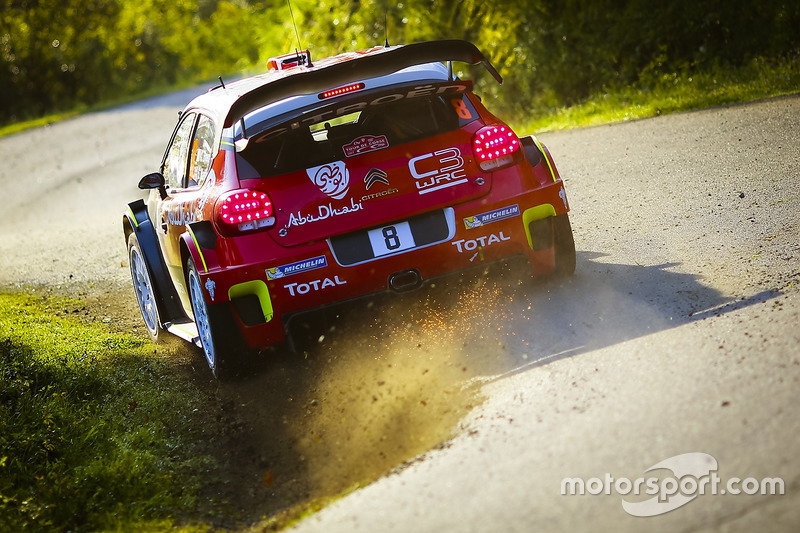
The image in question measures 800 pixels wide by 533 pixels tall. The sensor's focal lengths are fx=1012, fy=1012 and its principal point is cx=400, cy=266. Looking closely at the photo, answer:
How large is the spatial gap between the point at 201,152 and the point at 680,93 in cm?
1003

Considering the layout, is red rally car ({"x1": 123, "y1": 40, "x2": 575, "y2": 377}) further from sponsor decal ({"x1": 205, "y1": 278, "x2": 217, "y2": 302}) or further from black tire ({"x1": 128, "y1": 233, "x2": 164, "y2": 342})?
black tire ({"x1": 128, "y1": 233, "x2": 164, "y2": 342})

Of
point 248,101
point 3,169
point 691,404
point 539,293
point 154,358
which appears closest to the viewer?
point 691,404

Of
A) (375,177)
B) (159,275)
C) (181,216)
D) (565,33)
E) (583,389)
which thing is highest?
(375,177)

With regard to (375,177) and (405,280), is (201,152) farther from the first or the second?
(405,280)

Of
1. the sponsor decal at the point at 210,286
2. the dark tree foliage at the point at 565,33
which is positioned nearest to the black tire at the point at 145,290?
the sponsor decal at the point at 210,286

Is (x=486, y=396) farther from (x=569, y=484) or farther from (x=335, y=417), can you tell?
(x=569, y=484)

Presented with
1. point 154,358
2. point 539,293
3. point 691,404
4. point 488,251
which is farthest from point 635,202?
point 691,404

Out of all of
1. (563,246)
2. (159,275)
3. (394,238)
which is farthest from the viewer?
(159,275)

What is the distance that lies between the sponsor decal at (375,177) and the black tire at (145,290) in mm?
2547

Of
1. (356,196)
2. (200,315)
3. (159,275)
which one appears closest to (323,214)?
(356,196)

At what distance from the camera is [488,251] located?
240 inches

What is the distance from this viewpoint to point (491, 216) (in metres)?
6.11

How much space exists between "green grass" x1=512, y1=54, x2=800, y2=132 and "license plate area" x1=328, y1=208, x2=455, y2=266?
8506 millimetres

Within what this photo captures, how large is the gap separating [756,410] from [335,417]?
232 centimetres
